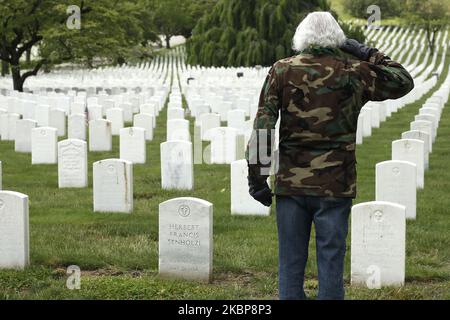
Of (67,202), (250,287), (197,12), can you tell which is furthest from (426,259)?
(197,12)

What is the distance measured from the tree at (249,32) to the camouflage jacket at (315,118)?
39.3 metres

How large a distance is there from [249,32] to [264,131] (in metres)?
41.2

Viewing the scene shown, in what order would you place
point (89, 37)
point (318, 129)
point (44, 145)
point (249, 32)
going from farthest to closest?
point (249, 32) < point (89, 37) < point (44, 145) < point (318, 129)

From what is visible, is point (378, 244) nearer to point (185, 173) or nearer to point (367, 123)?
point (185, 173)

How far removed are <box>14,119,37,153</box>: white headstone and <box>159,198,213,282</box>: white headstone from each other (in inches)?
356

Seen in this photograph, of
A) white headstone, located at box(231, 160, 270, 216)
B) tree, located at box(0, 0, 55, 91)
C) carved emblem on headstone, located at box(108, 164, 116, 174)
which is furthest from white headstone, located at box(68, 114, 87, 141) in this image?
tree, located at box(0, 0, 55, 91)

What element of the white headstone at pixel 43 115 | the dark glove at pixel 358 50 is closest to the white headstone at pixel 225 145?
the white headstone at pixel 43 115

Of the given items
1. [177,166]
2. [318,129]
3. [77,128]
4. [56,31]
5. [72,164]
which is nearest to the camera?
[318,129]

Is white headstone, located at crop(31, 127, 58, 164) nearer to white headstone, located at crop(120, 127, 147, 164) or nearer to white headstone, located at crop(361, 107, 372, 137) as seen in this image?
white headstone, located at crop(120, 127, 147, 164)

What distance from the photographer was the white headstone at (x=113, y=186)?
9922mm

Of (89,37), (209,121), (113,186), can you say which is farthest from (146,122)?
(89,37)

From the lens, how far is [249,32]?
45.8m

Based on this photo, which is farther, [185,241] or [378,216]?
[185,241]

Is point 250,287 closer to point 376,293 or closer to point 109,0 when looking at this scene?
point 376,293
